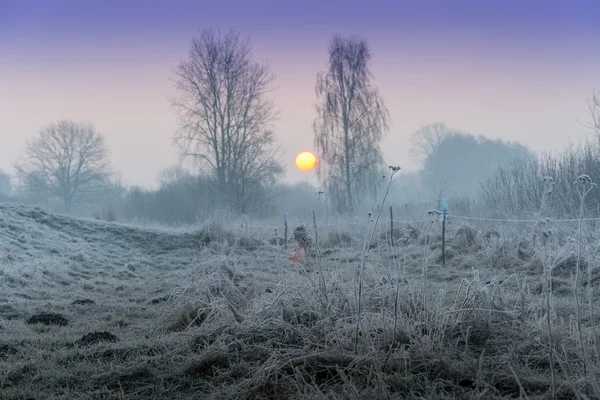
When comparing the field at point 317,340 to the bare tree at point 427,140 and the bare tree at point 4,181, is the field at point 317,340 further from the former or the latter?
the bare tree at point 4,181

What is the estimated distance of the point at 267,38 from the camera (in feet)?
63.1

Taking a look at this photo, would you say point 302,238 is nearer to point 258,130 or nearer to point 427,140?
point 258,130

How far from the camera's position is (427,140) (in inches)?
1572

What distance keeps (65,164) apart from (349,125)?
25406 millimetres

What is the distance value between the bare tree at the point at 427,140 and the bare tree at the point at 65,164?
84.8 feet

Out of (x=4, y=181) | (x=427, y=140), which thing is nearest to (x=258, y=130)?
(x=427, y=140)

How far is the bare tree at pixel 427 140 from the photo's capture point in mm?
39188

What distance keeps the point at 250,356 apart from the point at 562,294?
4.07 meters

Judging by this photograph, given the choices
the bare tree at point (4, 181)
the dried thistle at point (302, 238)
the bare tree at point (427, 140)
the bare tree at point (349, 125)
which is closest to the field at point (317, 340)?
the dried thistle at point (302, 238)

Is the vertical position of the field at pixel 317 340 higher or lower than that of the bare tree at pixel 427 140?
lower

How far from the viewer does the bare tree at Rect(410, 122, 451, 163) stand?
39.2m

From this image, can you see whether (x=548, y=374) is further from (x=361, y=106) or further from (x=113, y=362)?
(x=361, y=106)

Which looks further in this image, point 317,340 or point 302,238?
point 302,238

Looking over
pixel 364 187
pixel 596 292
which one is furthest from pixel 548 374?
pixel 364 187
